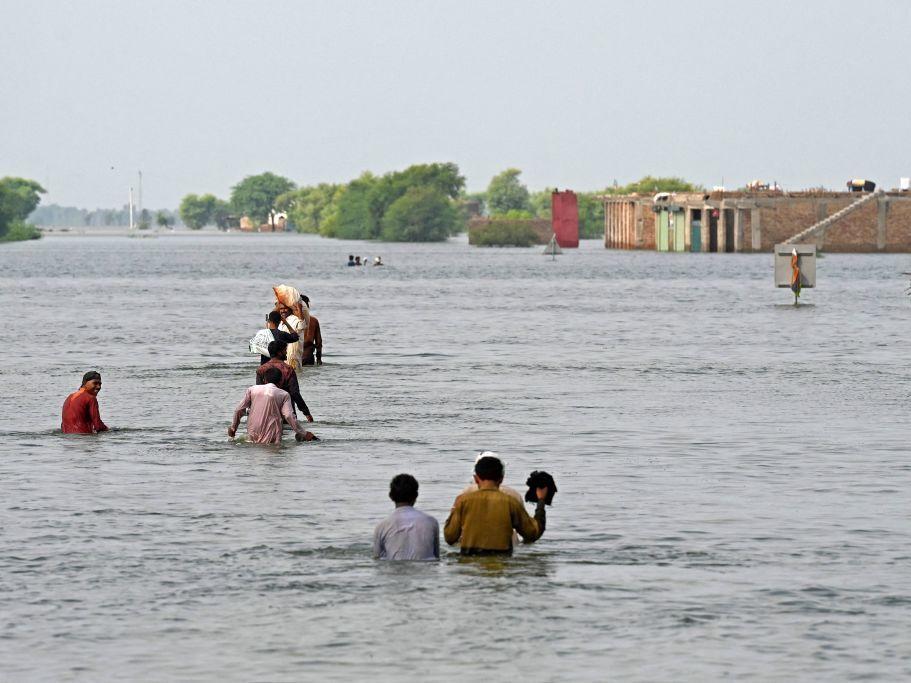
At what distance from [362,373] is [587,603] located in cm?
2604

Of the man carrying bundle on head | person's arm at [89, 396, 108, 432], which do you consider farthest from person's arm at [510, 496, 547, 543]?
the man carrying bundle on head

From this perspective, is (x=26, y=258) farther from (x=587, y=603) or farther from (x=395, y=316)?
(x=587, y=603)

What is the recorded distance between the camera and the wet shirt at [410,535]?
58.5 feet

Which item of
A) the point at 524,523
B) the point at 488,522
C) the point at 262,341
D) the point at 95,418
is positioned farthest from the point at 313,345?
the point at 524,523

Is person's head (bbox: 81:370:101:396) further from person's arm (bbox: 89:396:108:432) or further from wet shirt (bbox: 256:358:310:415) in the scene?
wet shirt (bbox: 256:358:310:415)

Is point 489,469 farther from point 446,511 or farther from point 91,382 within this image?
point 91,382

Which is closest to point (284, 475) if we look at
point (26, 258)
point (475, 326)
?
point (475, 326)

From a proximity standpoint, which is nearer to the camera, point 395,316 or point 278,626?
point 278,626

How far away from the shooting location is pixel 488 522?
58.7ft

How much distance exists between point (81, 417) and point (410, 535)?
472 inches

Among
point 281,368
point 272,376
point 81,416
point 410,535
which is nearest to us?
point 410,535

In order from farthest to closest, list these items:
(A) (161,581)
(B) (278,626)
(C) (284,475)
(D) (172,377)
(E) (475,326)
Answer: (E) (475,326)
(D) (172,377)
(C) (284,475)
(A) (161,581)
(B) (278,626)

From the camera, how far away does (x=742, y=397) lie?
36.0m

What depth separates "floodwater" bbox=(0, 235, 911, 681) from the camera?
14992 mm
